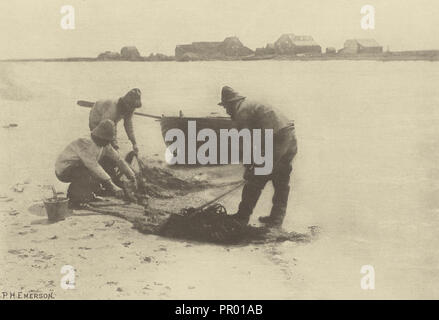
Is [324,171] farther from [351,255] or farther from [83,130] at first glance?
[83,130]

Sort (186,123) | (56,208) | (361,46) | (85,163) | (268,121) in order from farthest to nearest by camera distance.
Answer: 1. (361,46)
2. (186,123)
3. (85,163)
4. (56,208)
5. (268,121)

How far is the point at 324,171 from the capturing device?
8.38 metres

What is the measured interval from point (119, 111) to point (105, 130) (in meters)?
0.52

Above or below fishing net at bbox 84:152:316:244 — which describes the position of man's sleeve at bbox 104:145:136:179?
above

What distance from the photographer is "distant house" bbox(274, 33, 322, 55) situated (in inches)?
343

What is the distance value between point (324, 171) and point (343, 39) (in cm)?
213

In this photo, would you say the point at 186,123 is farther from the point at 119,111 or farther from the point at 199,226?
the point at 199,226

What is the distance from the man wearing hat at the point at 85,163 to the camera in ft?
26.7

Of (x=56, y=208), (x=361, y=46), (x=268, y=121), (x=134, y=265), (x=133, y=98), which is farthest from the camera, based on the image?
(x=361, y=46)

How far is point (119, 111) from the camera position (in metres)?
8.52

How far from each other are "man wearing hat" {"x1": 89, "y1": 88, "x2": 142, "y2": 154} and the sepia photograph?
0.02 m

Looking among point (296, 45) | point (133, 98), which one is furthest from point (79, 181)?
point (296, 45)

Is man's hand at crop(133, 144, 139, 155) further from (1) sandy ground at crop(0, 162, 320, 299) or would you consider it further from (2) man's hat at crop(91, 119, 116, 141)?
(1) sandy ground at crop(0, 162, 320, 299)

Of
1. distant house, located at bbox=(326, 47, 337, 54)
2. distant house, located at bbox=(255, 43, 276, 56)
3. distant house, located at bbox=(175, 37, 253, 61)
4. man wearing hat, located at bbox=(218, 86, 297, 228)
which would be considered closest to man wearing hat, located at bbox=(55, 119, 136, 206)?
distant house, located at bbox=(175, 37, 253, 61)
